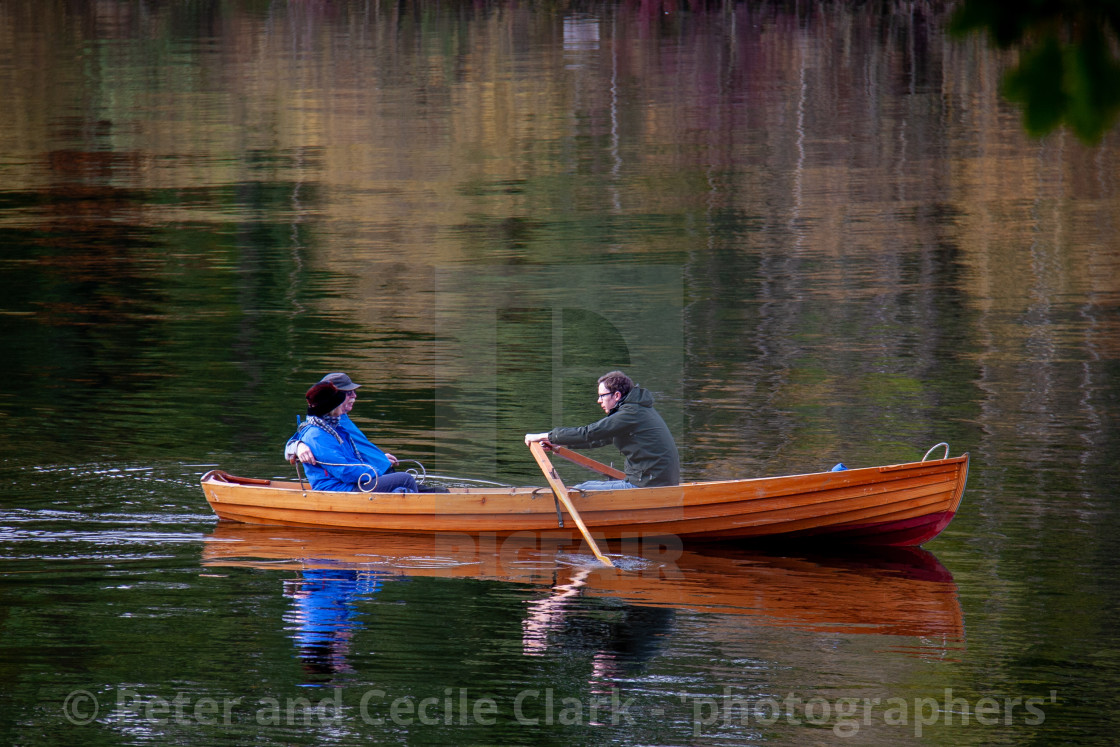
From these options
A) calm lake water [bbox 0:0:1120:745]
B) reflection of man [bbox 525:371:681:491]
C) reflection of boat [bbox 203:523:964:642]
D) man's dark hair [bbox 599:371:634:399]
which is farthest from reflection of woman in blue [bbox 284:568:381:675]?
man's dark hair [bbox 599:371:634:399]

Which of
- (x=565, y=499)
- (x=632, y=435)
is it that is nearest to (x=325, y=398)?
(x=565, y=499)

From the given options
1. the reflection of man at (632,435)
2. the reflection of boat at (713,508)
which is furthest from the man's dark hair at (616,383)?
the reflection of boat at (713,508)

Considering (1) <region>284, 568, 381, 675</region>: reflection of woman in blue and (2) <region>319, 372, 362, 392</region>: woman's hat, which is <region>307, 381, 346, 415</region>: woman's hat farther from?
(1) <region>284, 568, 381, 675</region>: reflection of woman in blue

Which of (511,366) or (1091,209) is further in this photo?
(1091,209)

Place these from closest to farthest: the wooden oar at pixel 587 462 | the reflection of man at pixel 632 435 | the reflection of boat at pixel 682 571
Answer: the reflection of boat at pixel 682 571
the reflection of man at pixel 632 435
the wooden oar at pixel 587 462

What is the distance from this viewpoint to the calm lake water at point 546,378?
25.3 ft

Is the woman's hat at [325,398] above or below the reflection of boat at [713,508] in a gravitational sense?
above

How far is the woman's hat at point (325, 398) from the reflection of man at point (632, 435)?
142 cm

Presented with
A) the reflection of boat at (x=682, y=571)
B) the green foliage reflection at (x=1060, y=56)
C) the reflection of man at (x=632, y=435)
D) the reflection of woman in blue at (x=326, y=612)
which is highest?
the green foliage reflection at (x=1060, y=56)

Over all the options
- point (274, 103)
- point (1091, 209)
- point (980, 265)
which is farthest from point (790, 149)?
point (274, 103)

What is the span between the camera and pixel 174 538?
10500mm

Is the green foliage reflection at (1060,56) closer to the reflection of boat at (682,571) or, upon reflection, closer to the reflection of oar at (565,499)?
the reflection of boat at (682,571)

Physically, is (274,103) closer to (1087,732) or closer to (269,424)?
(269,424)

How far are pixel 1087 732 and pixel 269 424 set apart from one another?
28.5 feet
